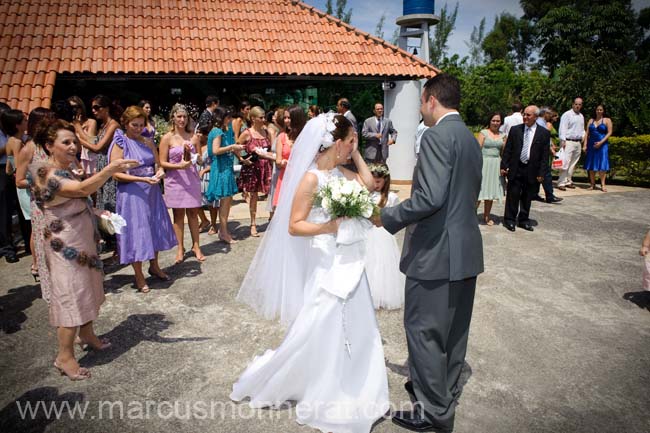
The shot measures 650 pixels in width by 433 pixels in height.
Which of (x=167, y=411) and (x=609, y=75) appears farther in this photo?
(x=609, y=75)

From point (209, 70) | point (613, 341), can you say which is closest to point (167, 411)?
point (613, 341)

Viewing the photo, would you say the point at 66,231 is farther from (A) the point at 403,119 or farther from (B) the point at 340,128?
(A) the point at 403,119

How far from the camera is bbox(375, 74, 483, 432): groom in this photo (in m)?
2.85

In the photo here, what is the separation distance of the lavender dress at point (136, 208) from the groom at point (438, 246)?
340cm

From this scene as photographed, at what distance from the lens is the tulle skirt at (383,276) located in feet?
16.4

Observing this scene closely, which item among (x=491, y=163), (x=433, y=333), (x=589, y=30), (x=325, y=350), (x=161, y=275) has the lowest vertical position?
(x=161, y=275)

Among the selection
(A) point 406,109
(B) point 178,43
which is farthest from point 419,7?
(B) point 178,43

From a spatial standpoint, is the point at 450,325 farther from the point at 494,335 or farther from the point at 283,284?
the point at 494,335

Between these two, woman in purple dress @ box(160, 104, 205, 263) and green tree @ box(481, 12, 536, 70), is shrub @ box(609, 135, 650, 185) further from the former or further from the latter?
green tree @ box(481, 12, 536, 70)

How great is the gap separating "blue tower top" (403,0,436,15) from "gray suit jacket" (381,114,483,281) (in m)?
13.5

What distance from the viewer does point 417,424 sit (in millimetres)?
3078

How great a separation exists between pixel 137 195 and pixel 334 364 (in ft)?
11.4

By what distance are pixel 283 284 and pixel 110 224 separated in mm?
1698

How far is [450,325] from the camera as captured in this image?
305 cm
